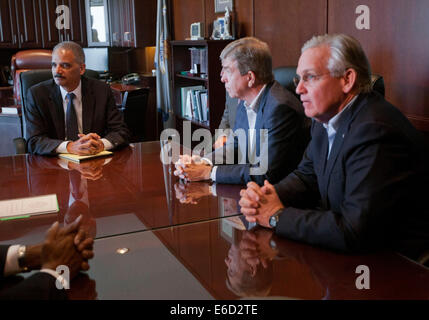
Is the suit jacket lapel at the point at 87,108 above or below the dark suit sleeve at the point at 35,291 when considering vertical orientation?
above

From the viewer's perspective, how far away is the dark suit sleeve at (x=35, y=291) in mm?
1018

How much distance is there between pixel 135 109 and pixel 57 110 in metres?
1.86

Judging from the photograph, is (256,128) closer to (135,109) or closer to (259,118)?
(259,118)

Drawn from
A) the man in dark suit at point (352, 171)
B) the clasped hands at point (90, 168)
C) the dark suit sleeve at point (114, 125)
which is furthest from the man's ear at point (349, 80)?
the dark suit sleeve at point (114, 125)

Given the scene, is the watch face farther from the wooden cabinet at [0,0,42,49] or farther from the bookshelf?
the wooden cabinet at [0,0,42,49]

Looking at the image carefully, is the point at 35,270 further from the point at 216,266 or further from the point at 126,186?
the point at 126,186

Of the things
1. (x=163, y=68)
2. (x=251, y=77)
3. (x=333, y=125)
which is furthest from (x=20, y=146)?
(x=163, y=68)

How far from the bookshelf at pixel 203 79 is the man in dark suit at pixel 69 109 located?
1615 mm

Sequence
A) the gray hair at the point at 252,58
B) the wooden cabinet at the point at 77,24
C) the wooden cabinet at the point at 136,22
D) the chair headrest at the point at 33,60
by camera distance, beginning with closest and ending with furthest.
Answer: the gray hair at the point at 252,58
the chair headrest at the point at 33,60
the wooden cabinet at the point at 136,22
the wooden cabinet at the point at 77,24

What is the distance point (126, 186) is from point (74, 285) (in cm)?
85

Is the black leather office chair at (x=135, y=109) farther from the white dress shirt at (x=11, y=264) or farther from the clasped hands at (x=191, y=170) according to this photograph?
the white dress shirt at (x=11, y=264)

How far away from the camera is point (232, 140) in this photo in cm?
255
